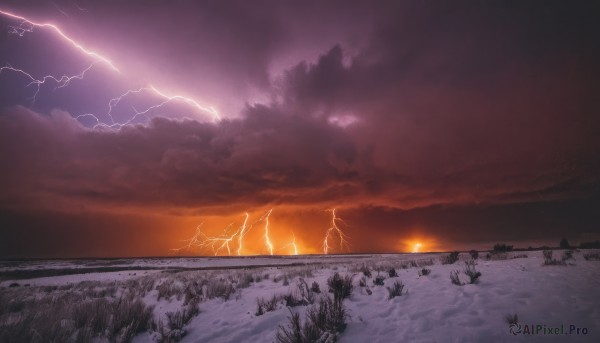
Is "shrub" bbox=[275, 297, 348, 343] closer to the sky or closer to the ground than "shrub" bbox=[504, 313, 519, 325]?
closer to the ground

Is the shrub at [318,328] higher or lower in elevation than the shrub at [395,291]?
lower

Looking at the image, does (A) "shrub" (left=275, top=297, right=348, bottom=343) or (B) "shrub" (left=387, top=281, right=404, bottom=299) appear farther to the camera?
(B) "shrub" (left=387, top=281, right=404, bottom=299)

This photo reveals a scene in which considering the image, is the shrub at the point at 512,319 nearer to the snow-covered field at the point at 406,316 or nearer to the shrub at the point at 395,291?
the snow-covered field at the point at 406,316

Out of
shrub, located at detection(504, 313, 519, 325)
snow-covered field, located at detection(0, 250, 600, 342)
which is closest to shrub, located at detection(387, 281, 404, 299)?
snow-covered field, located at detection(0, 250, 600, 342)

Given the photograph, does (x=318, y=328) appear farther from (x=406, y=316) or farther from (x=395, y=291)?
(x=395, y=291)

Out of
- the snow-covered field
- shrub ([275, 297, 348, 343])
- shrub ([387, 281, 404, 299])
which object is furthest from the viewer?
shrub ([387, 281, 404, 299])

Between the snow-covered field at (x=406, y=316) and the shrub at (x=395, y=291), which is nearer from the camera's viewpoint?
the snow-covered field at (x=406, y=316)

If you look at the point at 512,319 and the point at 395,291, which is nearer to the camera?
the point at 512,319

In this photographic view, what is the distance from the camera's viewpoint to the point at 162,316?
7.96 meters

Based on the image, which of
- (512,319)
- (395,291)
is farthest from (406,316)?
(512,319)

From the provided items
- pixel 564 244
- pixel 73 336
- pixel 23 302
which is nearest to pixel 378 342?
pixel 73 336

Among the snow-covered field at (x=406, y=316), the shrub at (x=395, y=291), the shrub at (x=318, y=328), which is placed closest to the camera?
the snow-covered field at (x=406, y=316)

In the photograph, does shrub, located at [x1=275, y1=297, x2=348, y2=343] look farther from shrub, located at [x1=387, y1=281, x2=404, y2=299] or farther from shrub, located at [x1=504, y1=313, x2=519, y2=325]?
shrub, located at [x1=504, y1=313, x2=519, y2=325]

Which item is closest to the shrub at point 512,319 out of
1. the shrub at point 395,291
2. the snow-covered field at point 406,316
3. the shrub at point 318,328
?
the snow-covered field at point 406,316
